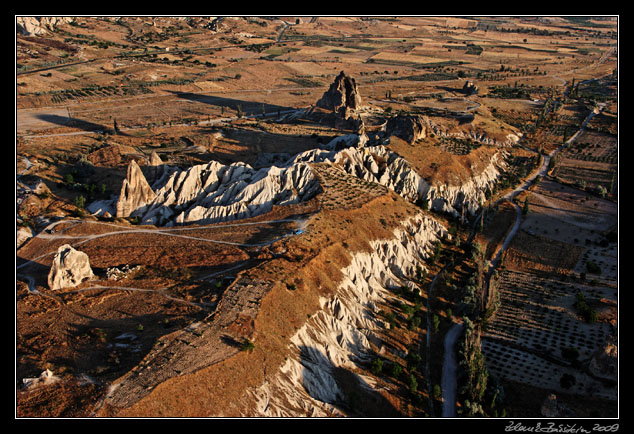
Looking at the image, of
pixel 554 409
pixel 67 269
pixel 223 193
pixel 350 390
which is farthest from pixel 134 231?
pixel 554 409

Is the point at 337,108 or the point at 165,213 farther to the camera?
the point at 337,108

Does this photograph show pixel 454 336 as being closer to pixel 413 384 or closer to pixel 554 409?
pixel 413 384

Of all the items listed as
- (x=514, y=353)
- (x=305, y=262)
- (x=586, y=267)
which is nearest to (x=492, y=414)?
(x=514, y=353)

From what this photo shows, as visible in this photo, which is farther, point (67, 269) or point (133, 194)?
point (133, 194)

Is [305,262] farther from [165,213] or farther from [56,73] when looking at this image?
[56,73]

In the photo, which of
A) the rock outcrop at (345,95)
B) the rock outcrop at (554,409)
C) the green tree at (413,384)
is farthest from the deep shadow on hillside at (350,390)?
the rock outcrop at (345,95)

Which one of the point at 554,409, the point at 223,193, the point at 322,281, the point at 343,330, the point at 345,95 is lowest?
the point at 554,409

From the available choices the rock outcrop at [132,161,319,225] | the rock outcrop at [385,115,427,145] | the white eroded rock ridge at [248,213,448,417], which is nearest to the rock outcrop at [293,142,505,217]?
the rock outcrop at [132,161,319,225]
